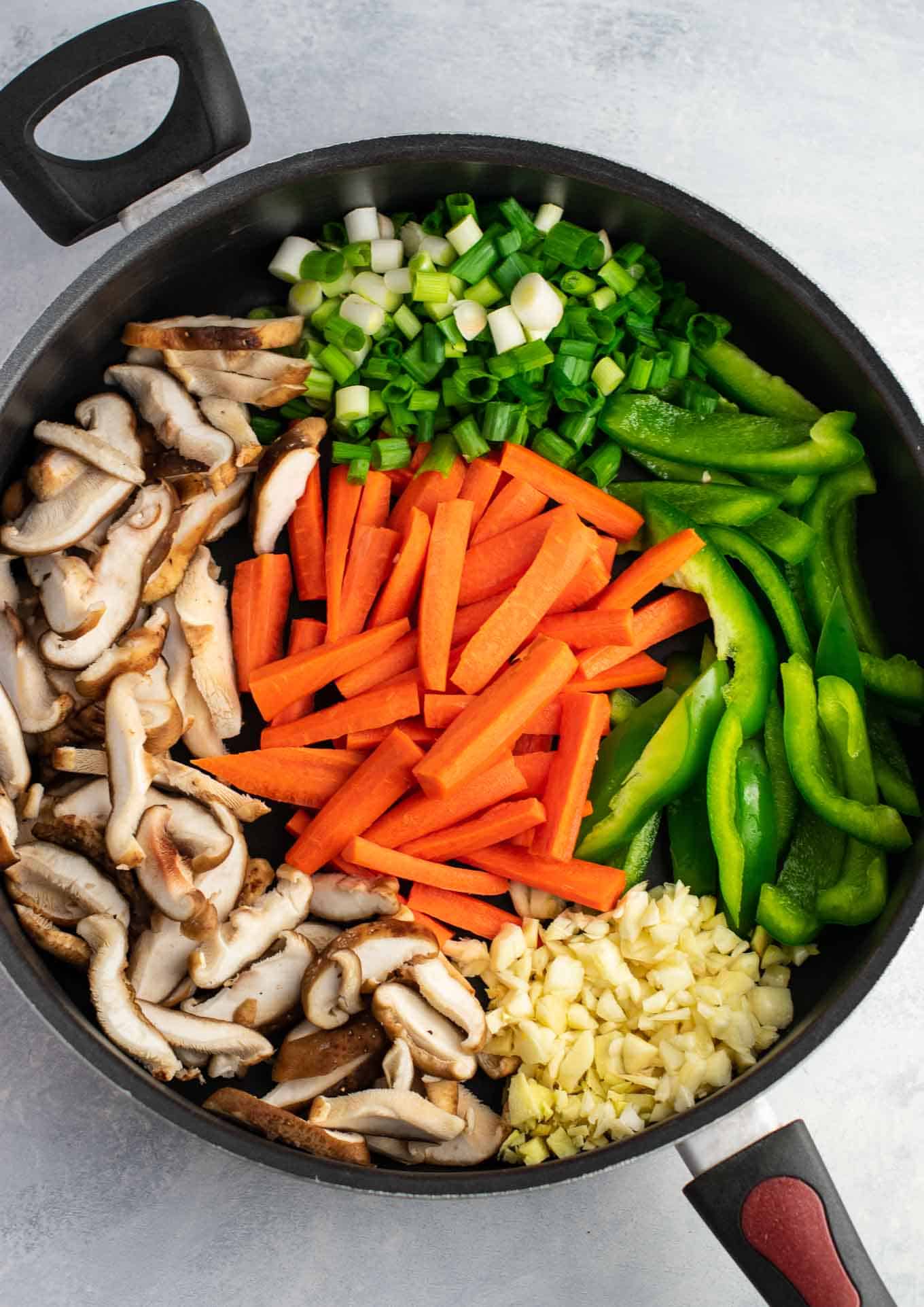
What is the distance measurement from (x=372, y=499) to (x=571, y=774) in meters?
0.76

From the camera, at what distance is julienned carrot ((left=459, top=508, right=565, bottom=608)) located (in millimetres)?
2623

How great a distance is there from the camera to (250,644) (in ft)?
8.61

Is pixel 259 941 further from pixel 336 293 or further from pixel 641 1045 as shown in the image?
pixel 336 293

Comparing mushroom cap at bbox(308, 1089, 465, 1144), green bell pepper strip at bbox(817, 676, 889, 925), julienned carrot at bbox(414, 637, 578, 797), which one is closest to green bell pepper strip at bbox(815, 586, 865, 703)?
green bell pepper strip at bbox(817, 676, 889, 925)

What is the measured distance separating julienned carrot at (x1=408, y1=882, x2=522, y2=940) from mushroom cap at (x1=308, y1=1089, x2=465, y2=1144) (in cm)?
A: 37

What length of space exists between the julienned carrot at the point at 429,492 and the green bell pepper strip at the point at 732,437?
347mm

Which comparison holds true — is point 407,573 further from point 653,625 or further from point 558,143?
point 558,143

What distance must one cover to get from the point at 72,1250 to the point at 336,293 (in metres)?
2.15

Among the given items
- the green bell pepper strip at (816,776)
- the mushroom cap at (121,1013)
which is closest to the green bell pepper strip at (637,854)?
the green bell pepper strip at (816,776)

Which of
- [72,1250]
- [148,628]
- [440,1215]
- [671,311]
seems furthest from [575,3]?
[72,1250]

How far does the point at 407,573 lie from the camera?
103 inches

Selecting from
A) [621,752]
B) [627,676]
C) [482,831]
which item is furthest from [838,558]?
[482,831]

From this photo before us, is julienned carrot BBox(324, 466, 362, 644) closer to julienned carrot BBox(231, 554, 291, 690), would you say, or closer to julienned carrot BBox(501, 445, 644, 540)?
julienned carrot BBox(231, 554, 291, 690)

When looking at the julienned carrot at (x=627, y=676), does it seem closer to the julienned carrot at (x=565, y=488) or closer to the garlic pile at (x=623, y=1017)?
the julienned carrot at (x=565, y=488)
